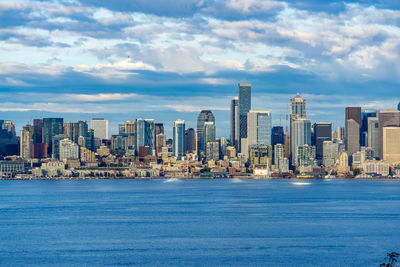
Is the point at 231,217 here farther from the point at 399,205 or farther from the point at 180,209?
the point at 399,205

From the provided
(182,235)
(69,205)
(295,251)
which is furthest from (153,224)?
(69,205)

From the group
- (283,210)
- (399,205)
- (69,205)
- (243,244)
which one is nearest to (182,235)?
(243,244)

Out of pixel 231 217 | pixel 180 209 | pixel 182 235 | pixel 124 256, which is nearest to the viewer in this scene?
pixel 124 256

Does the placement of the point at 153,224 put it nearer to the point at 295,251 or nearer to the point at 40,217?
the point at 40,217

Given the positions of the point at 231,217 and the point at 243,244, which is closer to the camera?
the point at 243,244

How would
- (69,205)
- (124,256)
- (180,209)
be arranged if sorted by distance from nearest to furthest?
(124,256)
(180,209)
(69,205)

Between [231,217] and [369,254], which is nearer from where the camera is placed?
[369,254]

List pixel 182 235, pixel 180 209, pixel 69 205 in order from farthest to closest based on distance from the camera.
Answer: pixel 69 205, pixel 180 209, pixel 182 235

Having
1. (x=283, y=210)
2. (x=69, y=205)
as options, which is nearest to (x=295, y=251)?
(x=283, y=210)

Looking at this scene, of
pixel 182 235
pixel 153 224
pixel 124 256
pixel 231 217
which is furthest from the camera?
pixel 231 217
